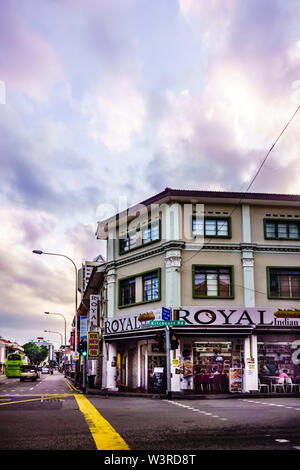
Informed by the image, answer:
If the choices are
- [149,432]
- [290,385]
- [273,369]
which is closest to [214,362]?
[273,369]

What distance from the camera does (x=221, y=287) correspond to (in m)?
28.5

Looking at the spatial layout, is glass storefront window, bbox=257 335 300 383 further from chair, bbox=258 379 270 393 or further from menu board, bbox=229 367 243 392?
menu board, bbox=229 367 243 392

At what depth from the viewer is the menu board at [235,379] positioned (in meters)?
27.0

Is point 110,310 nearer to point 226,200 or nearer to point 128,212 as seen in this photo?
point 128,212

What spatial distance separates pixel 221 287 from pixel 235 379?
5.22m

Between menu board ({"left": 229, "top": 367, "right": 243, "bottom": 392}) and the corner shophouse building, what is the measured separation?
5 cm

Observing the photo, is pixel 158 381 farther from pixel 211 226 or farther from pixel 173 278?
pixel 211 226

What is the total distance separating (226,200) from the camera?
2936cm

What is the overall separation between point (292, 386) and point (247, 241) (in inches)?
337

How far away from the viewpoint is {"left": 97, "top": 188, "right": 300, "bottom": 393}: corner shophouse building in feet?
→ 90.3

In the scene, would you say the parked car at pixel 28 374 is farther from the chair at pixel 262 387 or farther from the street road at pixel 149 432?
the street road at pixel 149 432

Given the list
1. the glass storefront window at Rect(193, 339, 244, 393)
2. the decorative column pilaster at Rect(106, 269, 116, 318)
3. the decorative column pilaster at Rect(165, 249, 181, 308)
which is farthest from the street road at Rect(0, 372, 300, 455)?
the decorative column pilaster at Rect(106, 269, 116, 318)

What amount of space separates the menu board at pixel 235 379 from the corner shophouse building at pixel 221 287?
5 cm

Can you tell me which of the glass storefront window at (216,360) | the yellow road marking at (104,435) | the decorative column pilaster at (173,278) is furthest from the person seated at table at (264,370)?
the yellow road marking at (104,435)
